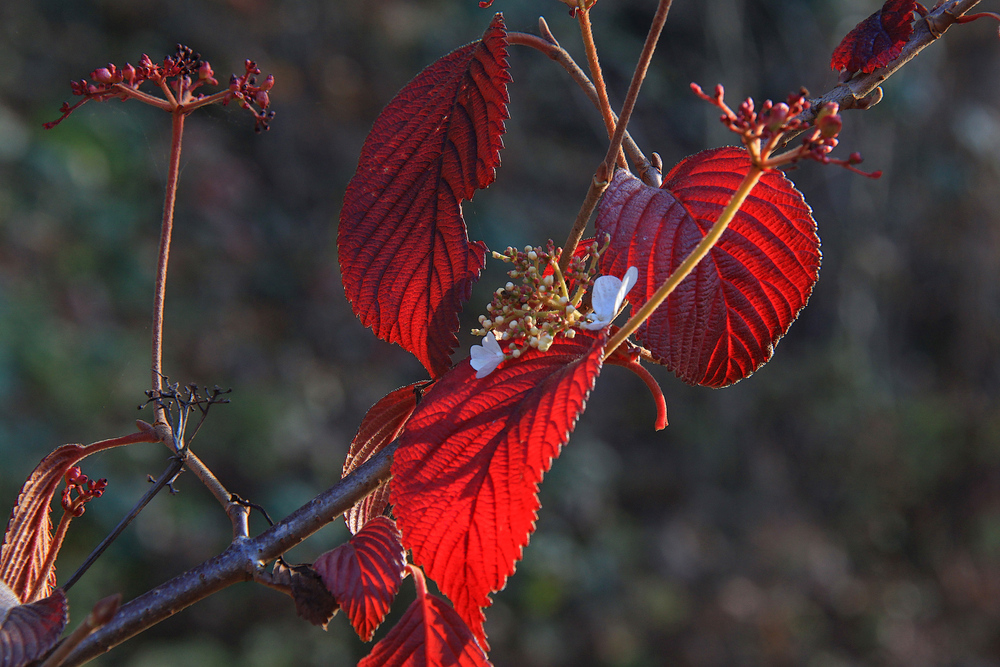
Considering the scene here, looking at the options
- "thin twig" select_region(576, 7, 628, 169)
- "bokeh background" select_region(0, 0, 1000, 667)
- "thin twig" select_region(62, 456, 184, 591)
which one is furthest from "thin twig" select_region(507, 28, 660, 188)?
"bokeh background" select_region(0, 0, 1000, 667)

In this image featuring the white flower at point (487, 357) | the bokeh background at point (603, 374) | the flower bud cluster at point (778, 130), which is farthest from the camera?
the bokeh background at point (603, 374)

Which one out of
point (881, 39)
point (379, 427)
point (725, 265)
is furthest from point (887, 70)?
point (379, 427)

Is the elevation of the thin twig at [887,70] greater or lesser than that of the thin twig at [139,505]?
greater

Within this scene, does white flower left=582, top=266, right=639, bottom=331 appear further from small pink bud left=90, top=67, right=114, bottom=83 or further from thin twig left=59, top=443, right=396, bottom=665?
small pink bud left=90, top=67, right=114, bottom=83

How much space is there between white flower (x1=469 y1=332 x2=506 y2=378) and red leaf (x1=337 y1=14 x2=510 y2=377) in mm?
59

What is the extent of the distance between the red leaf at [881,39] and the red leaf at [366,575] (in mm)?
484

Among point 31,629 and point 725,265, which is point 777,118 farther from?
point 31,629

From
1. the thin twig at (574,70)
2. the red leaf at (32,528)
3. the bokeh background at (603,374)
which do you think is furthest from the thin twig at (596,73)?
the bokeh background at (603,374)

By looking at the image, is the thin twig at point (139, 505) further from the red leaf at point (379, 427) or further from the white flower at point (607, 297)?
the white flower at point (607, 297)

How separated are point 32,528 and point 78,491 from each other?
0.04 m

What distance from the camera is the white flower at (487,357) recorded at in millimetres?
461

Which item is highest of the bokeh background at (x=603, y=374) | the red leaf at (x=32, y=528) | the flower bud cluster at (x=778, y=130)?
the bokeh background at (x=603, y=374)

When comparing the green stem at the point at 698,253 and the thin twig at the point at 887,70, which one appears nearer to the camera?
the green stem at the point at 698,253

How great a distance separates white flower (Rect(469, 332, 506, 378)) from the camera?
1.51 feet
